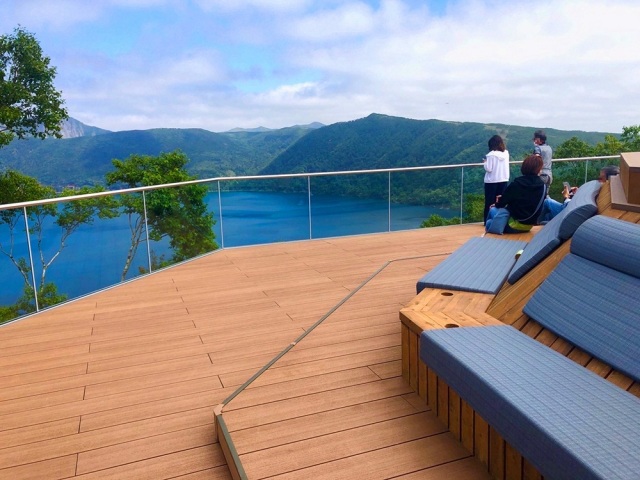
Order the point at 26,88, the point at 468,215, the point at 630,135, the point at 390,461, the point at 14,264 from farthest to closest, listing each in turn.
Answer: the point at 630,135, the point at 26,88, the point at 468,215, the point at 14,264, the point at 390,461

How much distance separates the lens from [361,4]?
13766 millimetres

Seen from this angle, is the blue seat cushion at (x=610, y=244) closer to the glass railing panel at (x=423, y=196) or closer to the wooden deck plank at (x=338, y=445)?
the wooden deck plank at (x=338, y=445)

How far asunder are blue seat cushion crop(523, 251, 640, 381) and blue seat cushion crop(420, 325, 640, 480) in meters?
0.11

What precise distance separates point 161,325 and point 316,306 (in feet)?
3.97

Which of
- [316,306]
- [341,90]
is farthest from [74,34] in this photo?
[316,306]

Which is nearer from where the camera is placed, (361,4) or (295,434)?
(295,434)

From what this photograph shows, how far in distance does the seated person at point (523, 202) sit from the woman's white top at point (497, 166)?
2104 millimetres

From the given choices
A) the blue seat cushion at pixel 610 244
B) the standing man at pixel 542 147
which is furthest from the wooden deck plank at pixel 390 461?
the standing man at pixel 542 147

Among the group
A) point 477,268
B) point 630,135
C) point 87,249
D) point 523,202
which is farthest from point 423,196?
point 630,135

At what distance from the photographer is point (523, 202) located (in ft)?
14.9

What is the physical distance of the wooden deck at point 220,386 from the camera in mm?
1929

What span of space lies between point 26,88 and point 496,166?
1823cm

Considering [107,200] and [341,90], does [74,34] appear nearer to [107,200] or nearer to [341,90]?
[341,90]

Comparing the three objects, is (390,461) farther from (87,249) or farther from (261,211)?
(261,211)
